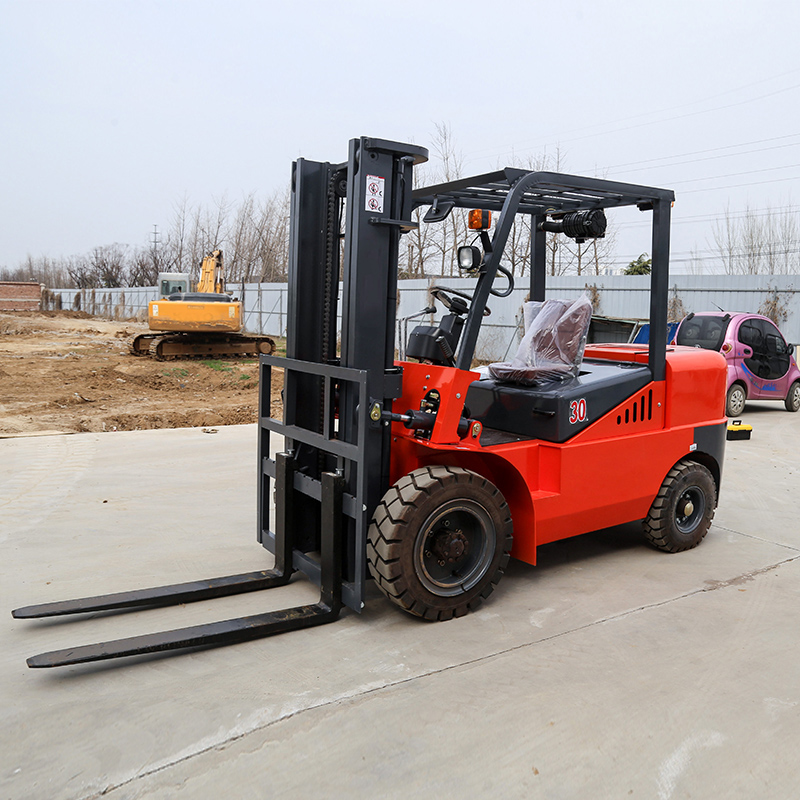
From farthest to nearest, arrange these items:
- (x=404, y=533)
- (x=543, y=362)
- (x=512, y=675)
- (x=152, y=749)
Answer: (x=543, y=362) < (x=404, y=533) < (x=512, y=675) < (x=152, y=749)

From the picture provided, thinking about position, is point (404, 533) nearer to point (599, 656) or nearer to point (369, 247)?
point (599, 656)

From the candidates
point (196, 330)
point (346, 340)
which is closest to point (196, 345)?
point (196, 330)

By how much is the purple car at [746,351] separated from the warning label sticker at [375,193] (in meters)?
9.40

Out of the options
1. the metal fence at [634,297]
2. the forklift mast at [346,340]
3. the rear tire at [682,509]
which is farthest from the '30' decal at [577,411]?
the metal fence at [634,297]

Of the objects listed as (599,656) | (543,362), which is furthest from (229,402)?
(599,656)

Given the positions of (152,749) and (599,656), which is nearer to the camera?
(152,749)

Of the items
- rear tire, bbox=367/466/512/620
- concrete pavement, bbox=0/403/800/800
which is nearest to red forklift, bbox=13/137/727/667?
rear tire, bbox=367/466/512/620

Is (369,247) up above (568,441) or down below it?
above

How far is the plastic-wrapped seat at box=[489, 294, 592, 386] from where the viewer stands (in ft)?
15.7

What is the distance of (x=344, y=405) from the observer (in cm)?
420

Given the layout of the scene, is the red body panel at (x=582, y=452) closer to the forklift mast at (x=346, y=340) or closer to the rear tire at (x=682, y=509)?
the rear tire at (x=682, y=509)

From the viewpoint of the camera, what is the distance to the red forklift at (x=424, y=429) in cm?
392

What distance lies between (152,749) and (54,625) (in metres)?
1.43

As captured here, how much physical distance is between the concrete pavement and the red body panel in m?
0.44
